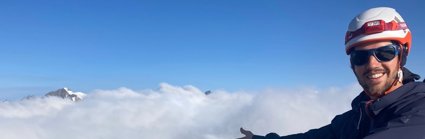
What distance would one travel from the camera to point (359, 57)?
4.18m

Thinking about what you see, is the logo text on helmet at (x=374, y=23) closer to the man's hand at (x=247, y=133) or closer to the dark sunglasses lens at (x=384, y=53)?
the dark sunglasses lens at (x=384, y=53)

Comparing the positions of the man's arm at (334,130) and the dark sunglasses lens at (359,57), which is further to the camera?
the man's arm at (334,130)

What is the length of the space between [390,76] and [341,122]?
65.2 inches

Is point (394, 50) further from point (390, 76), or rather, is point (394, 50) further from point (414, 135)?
point (414, 135)

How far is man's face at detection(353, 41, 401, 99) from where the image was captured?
4030 mm

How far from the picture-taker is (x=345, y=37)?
14.5 ft

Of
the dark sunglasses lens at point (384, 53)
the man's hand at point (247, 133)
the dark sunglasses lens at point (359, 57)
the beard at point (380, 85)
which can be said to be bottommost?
the beard at point (380, 85)

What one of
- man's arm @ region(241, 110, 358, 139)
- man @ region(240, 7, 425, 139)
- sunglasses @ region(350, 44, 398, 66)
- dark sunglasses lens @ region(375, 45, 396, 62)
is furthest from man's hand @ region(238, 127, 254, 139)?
dark sunglasses lens @ region(375, 45, 396, 62)

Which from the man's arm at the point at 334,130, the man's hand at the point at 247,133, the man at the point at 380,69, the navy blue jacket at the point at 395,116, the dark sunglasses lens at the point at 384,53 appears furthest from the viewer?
the man's hand at the point at 247,133

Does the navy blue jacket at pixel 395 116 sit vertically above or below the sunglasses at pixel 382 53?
below

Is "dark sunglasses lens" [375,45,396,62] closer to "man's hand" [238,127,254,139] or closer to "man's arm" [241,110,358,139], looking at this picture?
"man's arm" [241,110,358,139]

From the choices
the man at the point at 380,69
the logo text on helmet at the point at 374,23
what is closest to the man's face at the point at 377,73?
the man at the point at 380,69

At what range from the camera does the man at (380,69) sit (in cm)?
366

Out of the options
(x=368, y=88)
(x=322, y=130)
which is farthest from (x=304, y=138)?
(x=368, y=88)
